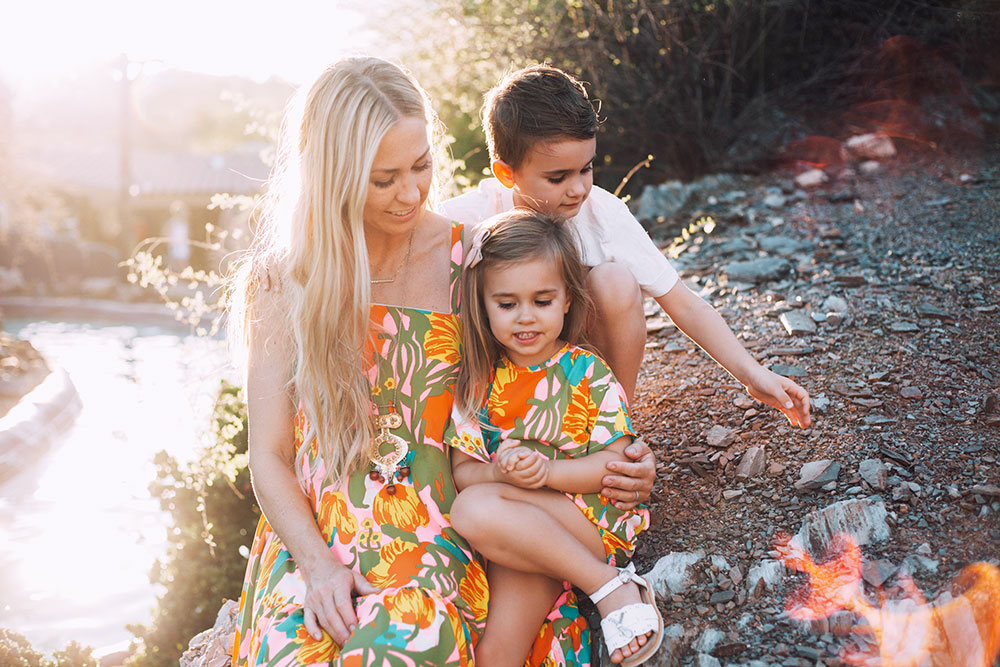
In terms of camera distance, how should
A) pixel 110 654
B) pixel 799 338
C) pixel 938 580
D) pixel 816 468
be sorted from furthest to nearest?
pixel 110 654
pixel 799 338
pixel 816 468
pixel 938 580

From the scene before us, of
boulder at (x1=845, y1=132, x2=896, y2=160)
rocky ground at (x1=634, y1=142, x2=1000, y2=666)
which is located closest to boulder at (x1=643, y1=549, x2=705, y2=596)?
rocky ground at (x1=634, y1=142, x2=1000, y2=666)

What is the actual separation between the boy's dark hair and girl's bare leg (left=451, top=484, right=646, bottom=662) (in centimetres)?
113

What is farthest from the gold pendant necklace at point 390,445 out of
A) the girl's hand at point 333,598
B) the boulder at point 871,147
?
the boulder at point 871,147

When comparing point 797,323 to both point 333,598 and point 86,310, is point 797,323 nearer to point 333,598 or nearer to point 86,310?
point 333,598

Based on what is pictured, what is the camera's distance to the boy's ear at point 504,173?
2516mm

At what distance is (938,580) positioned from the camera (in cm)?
172

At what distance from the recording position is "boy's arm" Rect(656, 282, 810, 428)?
2037 mm

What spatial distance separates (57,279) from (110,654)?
13.9 m

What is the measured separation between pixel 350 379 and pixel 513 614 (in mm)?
672

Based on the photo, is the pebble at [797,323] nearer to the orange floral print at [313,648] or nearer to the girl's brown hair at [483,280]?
the girl's brown hair at [483,280]

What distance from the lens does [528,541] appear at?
1.76 metres

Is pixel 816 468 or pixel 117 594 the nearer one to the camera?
pixel 816 468

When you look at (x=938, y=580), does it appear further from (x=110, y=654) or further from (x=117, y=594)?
(x=117, y=594)

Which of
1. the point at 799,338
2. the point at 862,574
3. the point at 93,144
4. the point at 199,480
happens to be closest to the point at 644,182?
the point at 799,338
